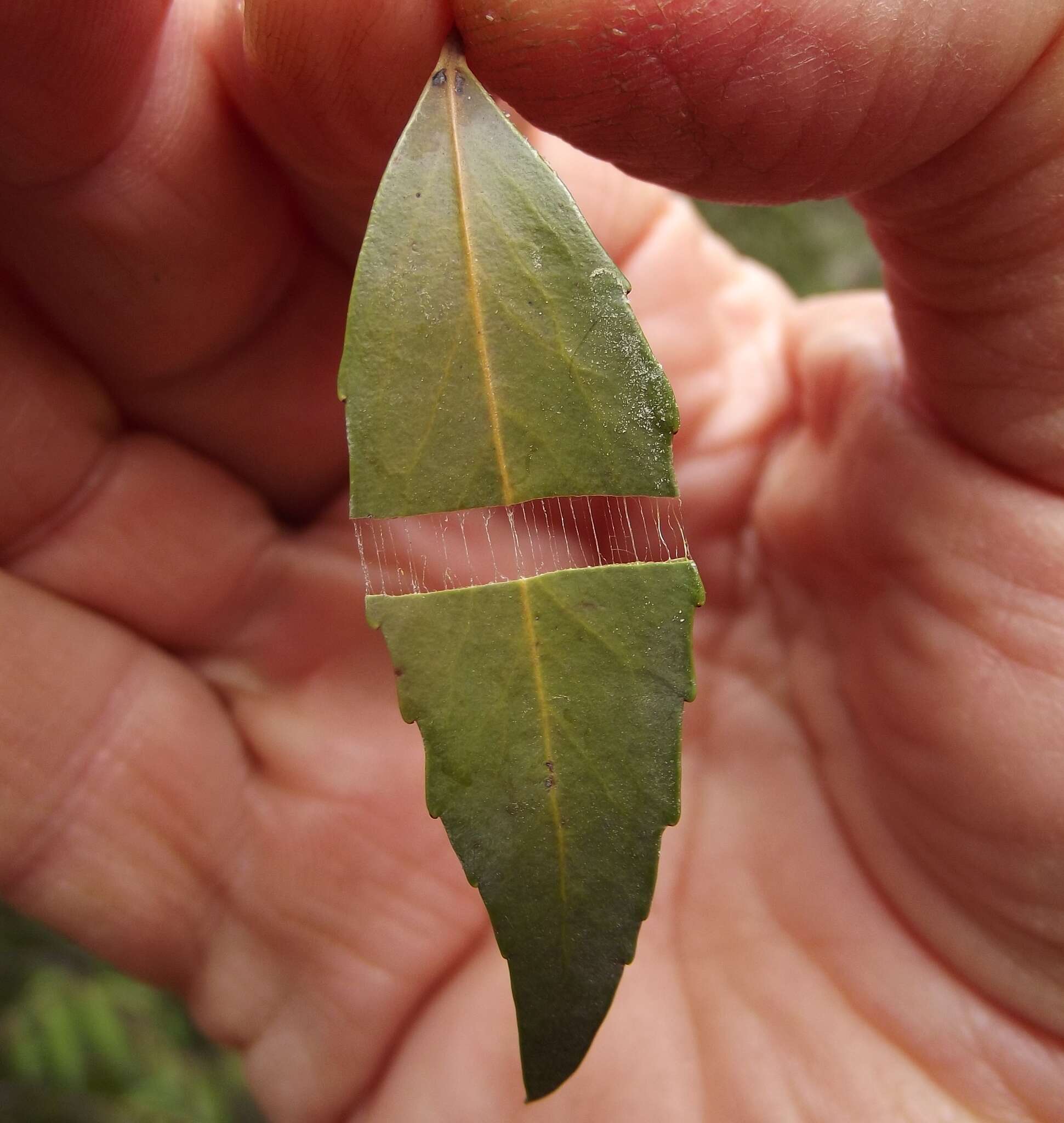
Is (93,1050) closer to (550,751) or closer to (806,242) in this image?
(550,751)

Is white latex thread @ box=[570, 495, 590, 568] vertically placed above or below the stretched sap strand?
below

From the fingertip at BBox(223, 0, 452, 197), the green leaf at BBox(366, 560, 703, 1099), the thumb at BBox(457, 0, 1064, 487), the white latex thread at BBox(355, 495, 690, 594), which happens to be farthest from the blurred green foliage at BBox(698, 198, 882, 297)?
the green leaf at BBox(366, 560, 703, 1099)

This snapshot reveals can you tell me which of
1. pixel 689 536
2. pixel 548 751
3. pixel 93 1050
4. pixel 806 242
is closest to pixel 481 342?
pixel 548 751

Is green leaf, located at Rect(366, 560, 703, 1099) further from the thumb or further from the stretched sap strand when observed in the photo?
the thumb

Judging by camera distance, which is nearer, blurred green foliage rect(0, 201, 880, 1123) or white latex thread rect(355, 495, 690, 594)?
white latex thread rect(355, 495, 690, 594)

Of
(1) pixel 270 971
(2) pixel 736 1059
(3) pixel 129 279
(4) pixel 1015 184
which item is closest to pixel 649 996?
(2) pixel 736 1059

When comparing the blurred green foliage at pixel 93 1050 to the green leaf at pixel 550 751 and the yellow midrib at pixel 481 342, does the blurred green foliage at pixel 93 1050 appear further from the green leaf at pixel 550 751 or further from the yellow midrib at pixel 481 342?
the yellow midrib at pixel 481 342

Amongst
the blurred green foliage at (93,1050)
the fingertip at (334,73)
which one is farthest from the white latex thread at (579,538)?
Result: the blurred green foliage at (93,1050)
